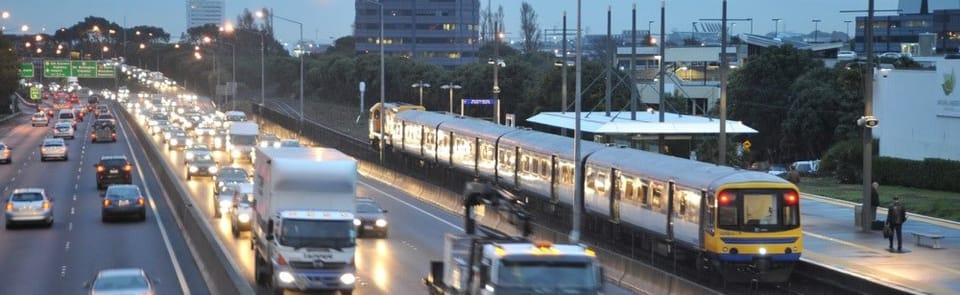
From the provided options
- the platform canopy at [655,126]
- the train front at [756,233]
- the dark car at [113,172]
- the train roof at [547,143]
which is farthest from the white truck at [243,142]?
the train front at [756,233]

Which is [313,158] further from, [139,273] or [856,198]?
[856,198]

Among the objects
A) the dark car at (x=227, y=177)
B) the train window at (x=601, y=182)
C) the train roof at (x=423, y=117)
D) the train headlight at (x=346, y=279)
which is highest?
the train roof at (x=423, y=117)

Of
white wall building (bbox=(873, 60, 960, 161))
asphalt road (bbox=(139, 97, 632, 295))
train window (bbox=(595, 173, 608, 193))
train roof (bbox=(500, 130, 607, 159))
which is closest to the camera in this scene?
asphalt road (bbox=(139, 97, 632, 295))

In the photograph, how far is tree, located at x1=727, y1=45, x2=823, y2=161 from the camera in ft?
269

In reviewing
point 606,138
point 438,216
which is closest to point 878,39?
point 606,138

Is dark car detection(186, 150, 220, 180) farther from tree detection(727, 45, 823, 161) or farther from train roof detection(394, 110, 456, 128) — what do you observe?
tree detection(727, 45, 823, 161)

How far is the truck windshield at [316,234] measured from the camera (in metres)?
25.8

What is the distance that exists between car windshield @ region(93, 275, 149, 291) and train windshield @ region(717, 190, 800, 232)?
1240 cm

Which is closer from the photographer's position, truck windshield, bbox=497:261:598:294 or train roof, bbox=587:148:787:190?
truck windshield, bbox=497:261:598:294

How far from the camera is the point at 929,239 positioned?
112 feet

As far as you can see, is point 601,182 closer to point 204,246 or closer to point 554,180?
point 554,180

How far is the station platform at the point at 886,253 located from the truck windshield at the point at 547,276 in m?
7.85

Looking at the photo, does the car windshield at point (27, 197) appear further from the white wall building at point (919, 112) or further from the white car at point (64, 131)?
the white car at point (64, 131)

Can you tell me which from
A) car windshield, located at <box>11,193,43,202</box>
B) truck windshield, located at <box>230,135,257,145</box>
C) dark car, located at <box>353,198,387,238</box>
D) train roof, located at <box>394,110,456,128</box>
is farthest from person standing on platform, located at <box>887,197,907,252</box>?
truck windshield, located at <box>230,135,257,145</box>
